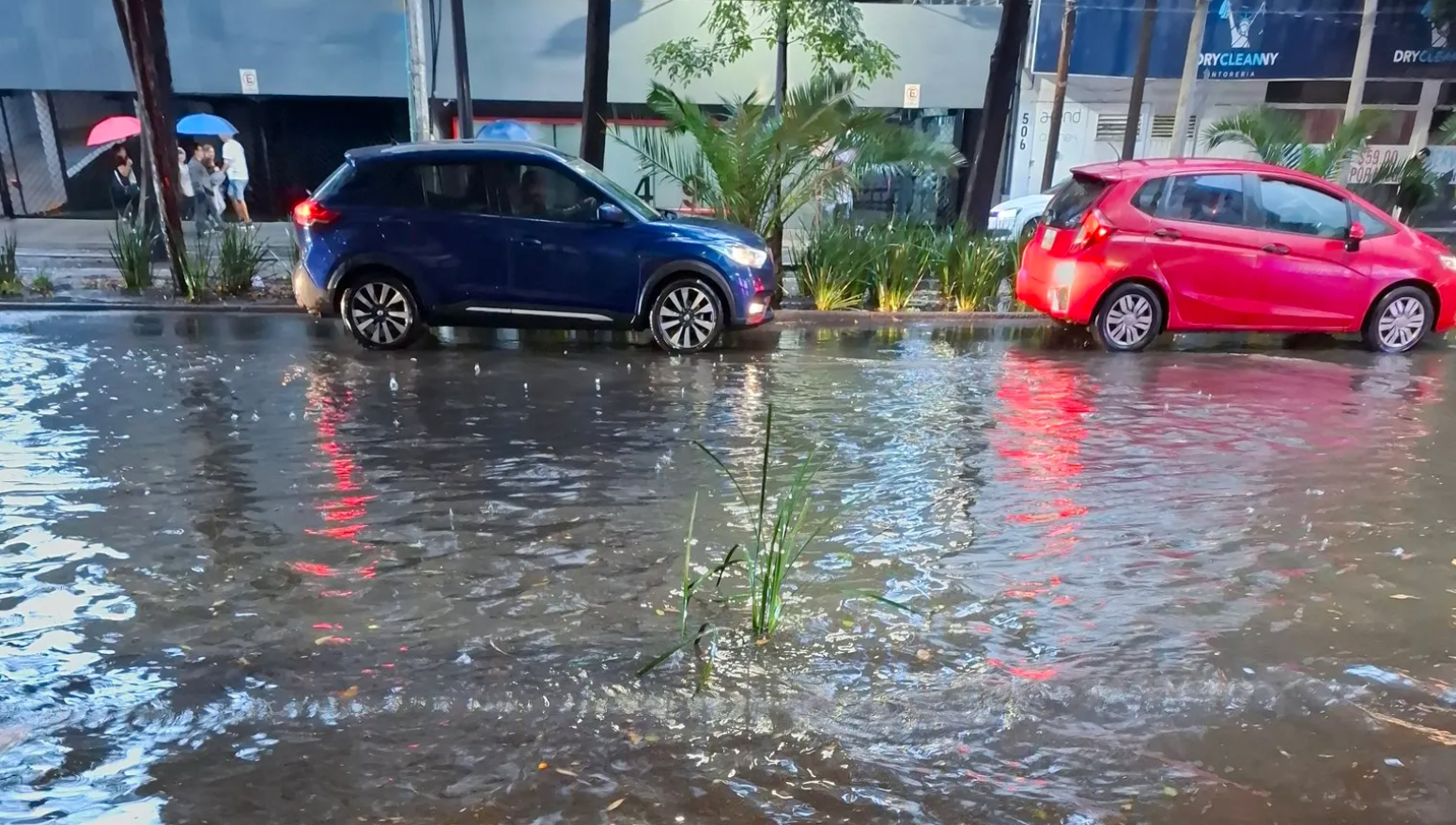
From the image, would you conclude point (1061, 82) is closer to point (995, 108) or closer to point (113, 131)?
point (995, 108)

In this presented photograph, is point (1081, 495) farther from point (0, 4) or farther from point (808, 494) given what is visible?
point (0, 4)

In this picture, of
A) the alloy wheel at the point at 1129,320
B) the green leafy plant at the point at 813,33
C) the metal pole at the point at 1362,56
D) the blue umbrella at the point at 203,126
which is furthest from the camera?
the metal pole at the point at 1362,56

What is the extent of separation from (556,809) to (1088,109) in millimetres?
20882

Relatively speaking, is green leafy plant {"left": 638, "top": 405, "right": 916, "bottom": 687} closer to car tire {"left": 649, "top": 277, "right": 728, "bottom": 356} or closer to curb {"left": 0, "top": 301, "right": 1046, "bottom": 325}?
car tire {"left": 649, "top": 277, "right": 728, "bottom": 356}

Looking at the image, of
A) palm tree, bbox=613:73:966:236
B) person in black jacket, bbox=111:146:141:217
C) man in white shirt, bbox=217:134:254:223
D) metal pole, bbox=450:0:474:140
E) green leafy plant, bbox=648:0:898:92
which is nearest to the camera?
palm tree, bbox=613:73:966:236

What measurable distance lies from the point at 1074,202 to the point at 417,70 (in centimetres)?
809

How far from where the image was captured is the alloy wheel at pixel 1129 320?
30.9 feet

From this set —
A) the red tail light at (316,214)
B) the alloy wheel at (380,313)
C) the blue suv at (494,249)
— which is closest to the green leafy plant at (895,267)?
the blue suv at (494,249)

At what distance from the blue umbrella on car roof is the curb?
21.7 ft

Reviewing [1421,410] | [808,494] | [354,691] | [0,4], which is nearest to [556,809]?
[354,691]

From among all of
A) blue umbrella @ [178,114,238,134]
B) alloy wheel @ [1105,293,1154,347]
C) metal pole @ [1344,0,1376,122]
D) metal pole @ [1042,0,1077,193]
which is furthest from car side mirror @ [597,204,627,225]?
metal pole @ [1344,0,1376,122]

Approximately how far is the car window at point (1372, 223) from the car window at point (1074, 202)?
2.40 metres

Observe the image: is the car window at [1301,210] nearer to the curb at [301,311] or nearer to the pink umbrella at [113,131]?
the curb at [301,311]

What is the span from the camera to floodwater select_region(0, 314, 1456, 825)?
327 cm
